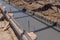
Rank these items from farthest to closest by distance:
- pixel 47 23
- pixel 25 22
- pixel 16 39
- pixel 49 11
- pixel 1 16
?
pixel 49 11
pixel 1 16
pixel 25 22
pixel 47 23
pixel 16 39

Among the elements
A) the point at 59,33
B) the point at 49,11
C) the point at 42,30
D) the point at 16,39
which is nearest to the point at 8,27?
the point at 16,39

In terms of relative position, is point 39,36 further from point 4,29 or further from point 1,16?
point 1,16

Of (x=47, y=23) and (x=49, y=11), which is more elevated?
(x=47, y=23)

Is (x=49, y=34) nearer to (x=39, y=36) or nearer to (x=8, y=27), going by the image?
(x=39, y=36)

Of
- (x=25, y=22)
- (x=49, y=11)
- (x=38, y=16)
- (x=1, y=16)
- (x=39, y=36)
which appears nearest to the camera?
(x=39, y=36)

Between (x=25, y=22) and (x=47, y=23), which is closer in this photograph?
(x=47, y=23)

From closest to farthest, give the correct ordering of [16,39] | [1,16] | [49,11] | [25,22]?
[16,39], [25,22], [1,16], [49,11]

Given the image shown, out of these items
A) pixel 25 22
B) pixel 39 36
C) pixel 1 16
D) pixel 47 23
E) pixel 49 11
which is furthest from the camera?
pixel 49 11

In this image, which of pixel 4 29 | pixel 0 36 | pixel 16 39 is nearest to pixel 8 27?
pixel 4 29

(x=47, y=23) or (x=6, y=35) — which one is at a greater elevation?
(x=47, y=23)
